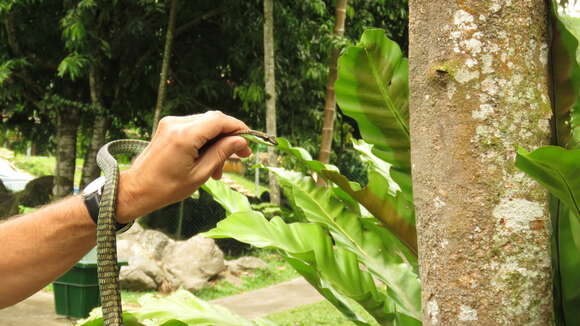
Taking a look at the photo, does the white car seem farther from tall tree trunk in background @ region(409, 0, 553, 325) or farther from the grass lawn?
tall tree trunk in background @ region(409, 0, 553, 325)

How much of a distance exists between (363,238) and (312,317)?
4383 millimetres

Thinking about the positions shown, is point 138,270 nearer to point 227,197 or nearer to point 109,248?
point 227,197

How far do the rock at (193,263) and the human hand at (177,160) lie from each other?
6211 mm

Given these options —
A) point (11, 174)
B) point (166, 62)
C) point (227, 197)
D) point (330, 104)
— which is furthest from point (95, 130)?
point (11, 174)

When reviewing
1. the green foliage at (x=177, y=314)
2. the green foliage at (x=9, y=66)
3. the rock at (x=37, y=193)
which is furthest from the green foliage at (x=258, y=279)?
the green foliage at (x=177, y=314)

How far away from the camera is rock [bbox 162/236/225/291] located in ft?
24.7

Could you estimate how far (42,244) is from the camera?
1.41 meters

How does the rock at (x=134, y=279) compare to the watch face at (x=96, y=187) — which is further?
the rock at (x=134, y=279)

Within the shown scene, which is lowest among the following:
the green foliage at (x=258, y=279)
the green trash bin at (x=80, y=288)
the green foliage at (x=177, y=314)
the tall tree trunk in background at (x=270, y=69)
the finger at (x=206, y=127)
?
the green foliage at (x=258, y=279)

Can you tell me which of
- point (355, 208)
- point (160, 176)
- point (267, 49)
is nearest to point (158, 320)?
point (355, 208)

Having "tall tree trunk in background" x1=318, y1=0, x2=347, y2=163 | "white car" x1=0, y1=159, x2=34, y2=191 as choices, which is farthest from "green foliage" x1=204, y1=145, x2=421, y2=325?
"white car" x1=0, y1=159, x2=34, y2=191

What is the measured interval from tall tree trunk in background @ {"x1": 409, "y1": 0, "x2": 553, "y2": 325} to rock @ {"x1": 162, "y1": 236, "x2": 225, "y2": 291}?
618 centimetres

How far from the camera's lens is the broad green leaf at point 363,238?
2186 mm

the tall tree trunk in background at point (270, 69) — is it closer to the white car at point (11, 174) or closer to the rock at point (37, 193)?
the rock at point (37, 193)
